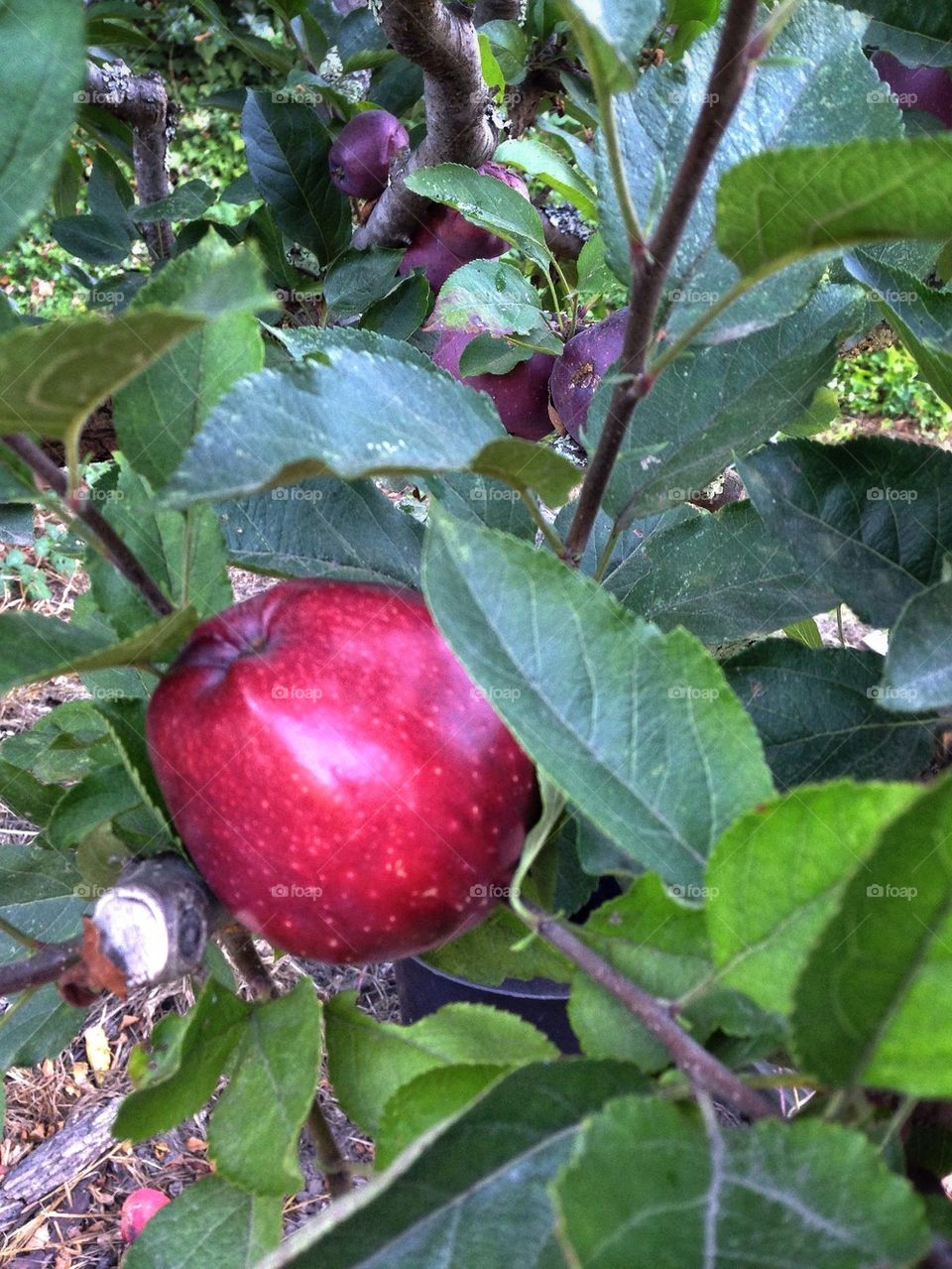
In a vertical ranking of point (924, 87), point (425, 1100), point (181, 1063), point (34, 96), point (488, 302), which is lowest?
point (181, 1063)

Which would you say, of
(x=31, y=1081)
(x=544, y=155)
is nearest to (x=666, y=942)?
(x=544, y=155)

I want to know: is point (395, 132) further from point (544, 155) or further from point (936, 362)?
point (936, 362)

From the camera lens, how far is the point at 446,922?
44 cm

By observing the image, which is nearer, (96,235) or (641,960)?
(641,960)

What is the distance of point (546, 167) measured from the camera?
0.87m

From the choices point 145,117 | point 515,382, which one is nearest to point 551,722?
point 515,382

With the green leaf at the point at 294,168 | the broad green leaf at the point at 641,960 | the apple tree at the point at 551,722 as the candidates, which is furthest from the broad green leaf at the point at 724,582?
the green leaf at the point at 294,168

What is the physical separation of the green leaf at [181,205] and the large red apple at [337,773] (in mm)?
786

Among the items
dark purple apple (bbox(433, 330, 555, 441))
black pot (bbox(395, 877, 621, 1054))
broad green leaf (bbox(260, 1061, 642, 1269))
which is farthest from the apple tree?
dark purple apple (bbox(433, 330, 555, 441))

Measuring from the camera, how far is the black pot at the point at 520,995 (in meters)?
0.79

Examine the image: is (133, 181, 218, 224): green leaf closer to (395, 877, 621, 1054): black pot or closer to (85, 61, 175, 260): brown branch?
(85, 61, 175, 260): brown branch

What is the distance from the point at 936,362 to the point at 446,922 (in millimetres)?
346

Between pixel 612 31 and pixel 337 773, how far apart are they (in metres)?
0.30

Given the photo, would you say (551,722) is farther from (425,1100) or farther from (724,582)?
(724,582)
